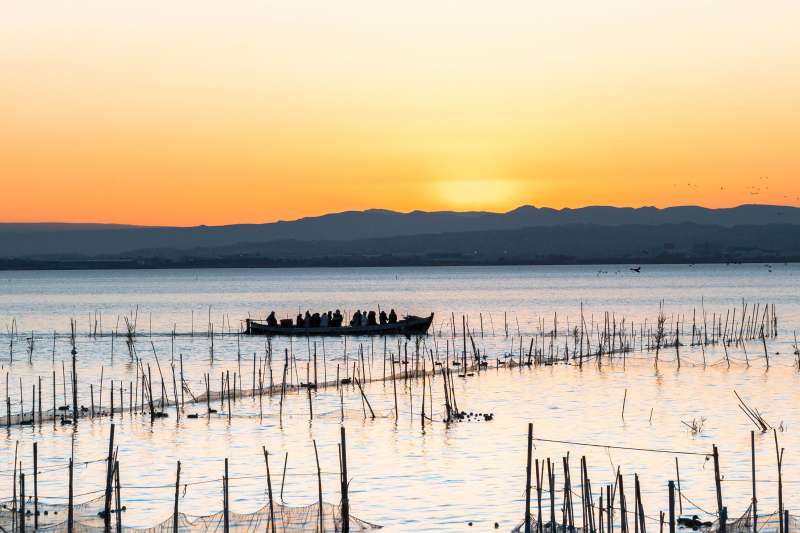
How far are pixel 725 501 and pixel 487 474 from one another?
16.0 ft

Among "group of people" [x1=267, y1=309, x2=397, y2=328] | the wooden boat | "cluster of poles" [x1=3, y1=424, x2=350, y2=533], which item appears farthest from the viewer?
"group of people" [x1=267, y1=309, x2=397, y2=328]

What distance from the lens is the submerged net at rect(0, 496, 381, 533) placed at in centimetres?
A: 1898

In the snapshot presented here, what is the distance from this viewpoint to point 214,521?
1984 cm

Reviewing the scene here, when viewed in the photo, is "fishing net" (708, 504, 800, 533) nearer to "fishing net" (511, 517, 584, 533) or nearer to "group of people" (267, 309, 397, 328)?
"fishing net" (511, 517, 584, 533)

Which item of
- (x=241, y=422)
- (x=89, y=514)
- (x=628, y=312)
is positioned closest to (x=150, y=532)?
(x=89, y=514)

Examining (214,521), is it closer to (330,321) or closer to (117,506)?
(117,506)

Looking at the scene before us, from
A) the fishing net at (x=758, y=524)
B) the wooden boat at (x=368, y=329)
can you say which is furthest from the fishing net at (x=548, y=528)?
the wooden boat at (x=368, y=329)

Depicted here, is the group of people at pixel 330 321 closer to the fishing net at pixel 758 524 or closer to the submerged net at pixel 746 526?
the submerged net at pixel 746 526

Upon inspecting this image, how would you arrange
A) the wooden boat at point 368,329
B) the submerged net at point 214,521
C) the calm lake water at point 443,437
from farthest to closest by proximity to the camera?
the wooden boat at point 368,329
the calm lake water at point 443,437
the submerged net at point 214,521

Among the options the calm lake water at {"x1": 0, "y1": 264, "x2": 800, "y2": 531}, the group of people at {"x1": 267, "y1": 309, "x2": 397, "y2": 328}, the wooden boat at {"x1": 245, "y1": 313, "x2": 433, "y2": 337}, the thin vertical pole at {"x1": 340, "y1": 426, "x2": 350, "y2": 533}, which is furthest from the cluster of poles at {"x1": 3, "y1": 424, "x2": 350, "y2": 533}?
the group of people at {"x1": 267, "y1": 309, "x2": 397, "y2": 328}

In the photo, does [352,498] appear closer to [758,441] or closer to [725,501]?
[725,501]

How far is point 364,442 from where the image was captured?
2878cm

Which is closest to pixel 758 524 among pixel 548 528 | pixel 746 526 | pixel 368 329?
pixel 746 526

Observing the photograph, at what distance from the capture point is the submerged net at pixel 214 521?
18984 millimetres
